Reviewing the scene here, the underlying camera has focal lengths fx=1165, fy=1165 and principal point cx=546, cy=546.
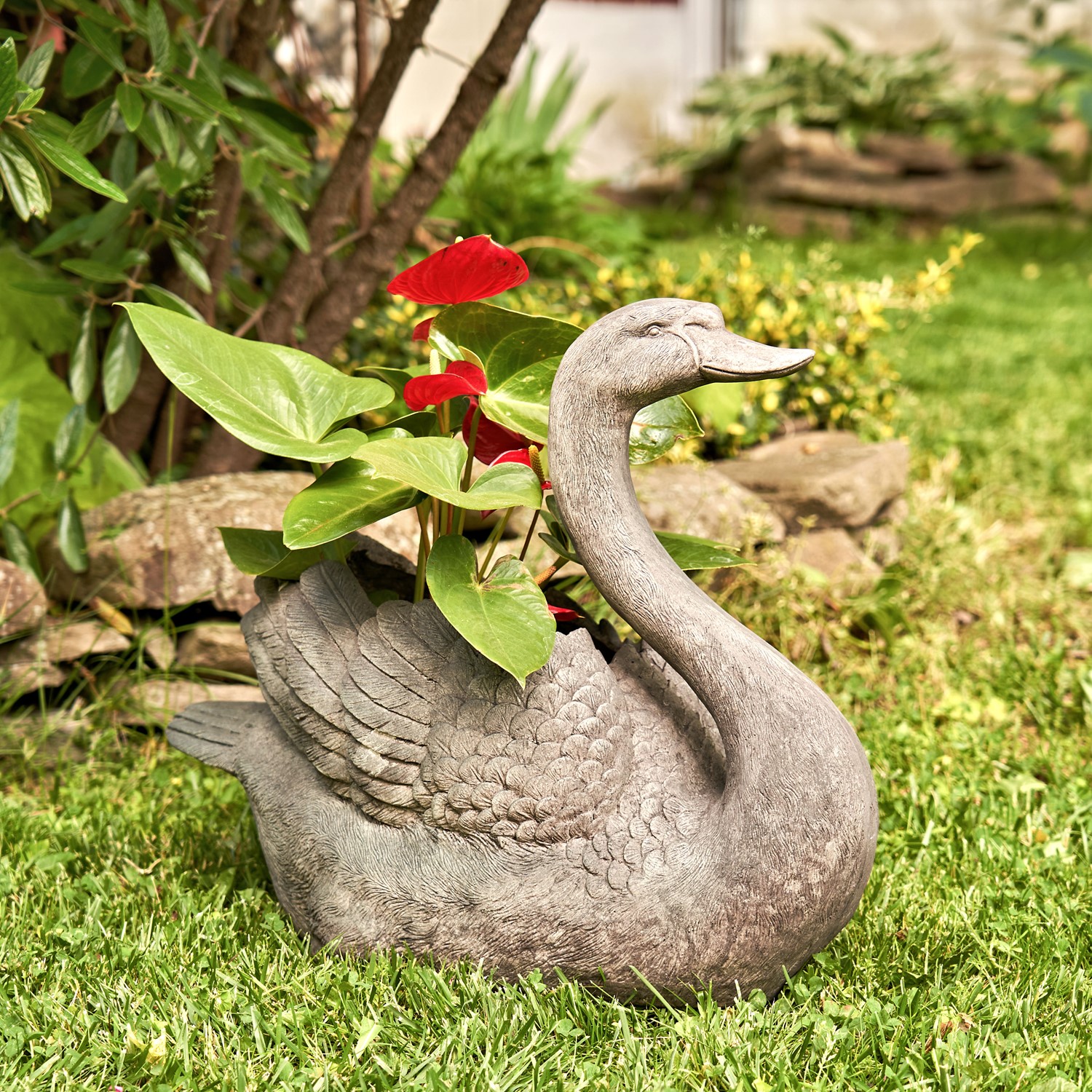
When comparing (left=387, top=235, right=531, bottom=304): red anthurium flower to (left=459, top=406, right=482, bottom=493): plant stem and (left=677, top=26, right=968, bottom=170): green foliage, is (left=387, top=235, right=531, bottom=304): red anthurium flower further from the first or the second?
(left=677, top=26, right=968, bottom=170): green foliage

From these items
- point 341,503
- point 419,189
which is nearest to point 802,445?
point 419,189

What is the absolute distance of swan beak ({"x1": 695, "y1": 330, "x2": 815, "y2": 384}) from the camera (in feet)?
5.49

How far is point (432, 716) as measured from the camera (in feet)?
6.05

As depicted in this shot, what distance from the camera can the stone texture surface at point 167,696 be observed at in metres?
2.87

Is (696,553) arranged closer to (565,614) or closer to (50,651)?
(565,614)

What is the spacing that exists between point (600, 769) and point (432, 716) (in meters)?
0.28

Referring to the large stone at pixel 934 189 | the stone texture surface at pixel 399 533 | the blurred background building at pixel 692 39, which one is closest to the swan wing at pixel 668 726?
the stone texture surface at pixel 399 533

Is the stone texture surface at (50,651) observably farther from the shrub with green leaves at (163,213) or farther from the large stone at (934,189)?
the large stone at (934,189)

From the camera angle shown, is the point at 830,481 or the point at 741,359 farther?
the point at 830,481

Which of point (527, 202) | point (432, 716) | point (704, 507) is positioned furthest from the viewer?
point (527, 202)

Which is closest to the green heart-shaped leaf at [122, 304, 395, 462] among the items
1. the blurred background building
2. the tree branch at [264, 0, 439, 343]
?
the tree branch at [264, 0, 439, 343]

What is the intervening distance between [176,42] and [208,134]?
0.27 metres

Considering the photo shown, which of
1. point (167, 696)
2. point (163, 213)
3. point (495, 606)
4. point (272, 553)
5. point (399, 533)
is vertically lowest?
point (167, 696)

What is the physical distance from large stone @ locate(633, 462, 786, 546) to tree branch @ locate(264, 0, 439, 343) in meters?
1.04
